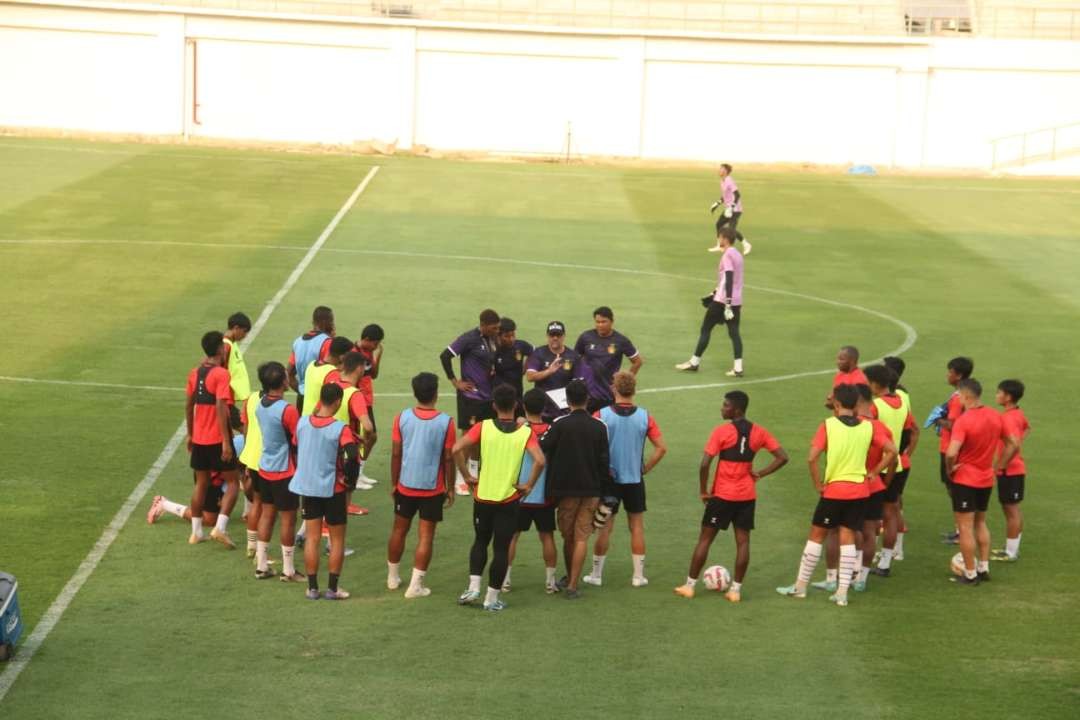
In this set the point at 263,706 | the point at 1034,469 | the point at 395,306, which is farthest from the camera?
the point at 395,306

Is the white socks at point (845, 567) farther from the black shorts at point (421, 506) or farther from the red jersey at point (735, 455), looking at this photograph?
the black shorts at point (421, 506)

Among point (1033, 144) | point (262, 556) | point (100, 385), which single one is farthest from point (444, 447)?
point (1033, 144)

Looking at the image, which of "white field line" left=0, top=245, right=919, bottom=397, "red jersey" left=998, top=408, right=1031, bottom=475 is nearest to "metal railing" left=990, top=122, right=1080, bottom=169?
"white field line" left=0, top=245, right=919, bottom=397

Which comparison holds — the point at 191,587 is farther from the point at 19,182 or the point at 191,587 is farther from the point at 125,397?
the point at 19,182

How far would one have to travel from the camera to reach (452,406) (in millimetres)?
20641

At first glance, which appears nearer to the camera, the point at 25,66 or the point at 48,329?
the point at 48,329

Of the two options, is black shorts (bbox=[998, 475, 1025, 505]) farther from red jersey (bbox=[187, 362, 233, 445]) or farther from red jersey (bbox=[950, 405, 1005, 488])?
red jersey (bbox=[187, 362, 233, 445])

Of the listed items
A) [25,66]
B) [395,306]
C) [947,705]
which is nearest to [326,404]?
[947,705]

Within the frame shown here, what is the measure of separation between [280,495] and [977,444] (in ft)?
21.4

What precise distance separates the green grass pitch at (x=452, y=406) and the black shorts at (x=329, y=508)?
0.75m

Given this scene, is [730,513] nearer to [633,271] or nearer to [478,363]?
[478,363]

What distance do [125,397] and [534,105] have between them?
3651 centimetres

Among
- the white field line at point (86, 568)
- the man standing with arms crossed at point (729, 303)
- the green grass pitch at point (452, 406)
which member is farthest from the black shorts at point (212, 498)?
the man standing with arms crossed at point (729, 303)

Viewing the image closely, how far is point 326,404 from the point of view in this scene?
13.2 metres
